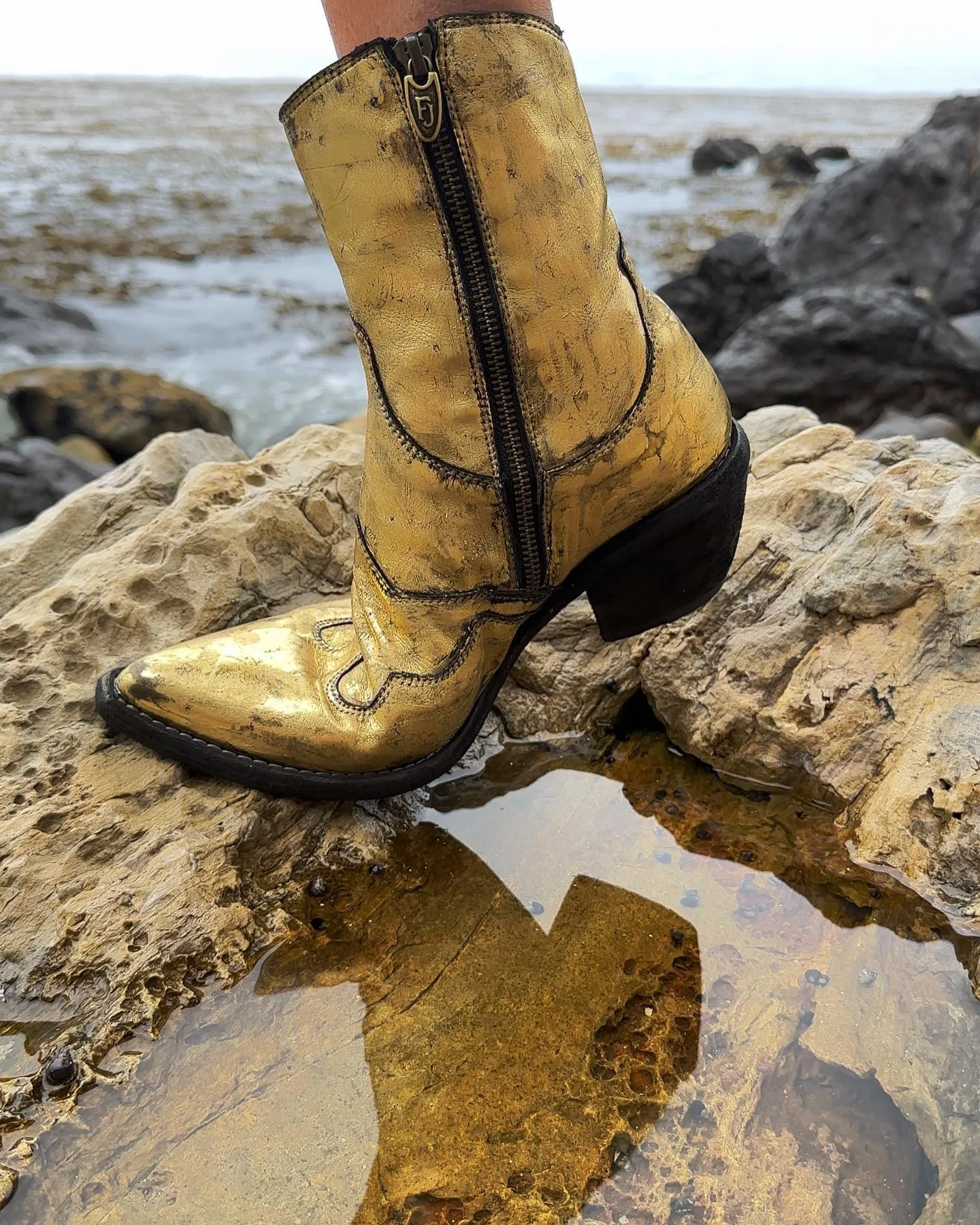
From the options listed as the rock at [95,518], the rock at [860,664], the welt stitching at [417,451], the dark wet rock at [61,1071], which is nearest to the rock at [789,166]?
the rock at [95,518]

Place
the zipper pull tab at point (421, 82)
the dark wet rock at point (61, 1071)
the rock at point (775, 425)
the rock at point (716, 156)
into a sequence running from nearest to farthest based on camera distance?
the zipper pull tab at point (421, 82), the dark wet rock at point (61, 1071), the rock at point (775, 425), the rock at point (716, 156)

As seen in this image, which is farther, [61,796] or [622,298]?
[61,796]

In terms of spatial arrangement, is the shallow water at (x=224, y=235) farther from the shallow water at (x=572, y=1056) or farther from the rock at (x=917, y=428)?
the shallow water at (x=572, y=1056)

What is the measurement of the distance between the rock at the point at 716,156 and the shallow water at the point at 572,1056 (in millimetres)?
18404

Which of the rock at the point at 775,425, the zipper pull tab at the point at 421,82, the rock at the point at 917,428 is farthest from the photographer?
the rock at the point at 917,428

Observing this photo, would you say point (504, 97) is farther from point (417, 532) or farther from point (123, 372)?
point (123, 372)

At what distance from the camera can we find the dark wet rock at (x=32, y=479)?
14.6 ft

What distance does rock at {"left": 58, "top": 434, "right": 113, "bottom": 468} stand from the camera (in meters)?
5.43

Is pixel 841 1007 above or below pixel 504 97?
below

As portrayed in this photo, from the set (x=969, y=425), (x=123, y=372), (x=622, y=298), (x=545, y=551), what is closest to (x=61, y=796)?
(x=545, y=551)

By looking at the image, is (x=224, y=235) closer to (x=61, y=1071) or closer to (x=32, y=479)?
(x=32, y=479)

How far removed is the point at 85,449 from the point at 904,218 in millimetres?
7740

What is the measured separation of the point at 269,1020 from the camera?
1.44 metres

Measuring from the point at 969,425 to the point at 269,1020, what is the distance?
5.73 m
